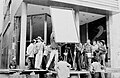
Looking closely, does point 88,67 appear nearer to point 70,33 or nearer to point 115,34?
point 70,33

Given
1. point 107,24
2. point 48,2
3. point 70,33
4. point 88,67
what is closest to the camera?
point 88,67

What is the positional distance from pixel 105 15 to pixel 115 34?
1.55 metres

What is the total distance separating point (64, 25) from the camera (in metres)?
10.4

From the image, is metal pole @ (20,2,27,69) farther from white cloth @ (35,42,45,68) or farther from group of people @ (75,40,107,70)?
group of people @ (75,40,107,70)

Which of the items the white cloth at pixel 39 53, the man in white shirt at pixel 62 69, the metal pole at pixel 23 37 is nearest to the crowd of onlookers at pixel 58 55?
the white cloth at pixel 39 53

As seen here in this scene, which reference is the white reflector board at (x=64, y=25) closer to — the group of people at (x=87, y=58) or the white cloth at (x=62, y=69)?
the group of people at (x=87, y=58)

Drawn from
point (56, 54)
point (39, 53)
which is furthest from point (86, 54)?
point (39, 53)

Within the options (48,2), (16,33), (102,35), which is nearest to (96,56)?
(102,35)

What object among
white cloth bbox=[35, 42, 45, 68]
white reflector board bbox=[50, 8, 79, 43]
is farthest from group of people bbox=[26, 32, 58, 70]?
white reflector board bbox=[50, 8, 79, 43]

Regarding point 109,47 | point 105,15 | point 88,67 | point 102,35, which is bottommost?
point 88,67

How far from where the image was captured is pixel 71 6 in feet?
38.4

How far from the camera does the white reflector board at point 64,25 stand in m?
9.99

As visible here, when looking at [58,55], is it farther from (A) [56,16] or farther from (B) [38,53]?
(A) [56,16]

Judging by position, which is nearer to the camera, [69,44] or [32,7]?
[69,44]
